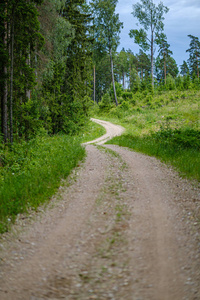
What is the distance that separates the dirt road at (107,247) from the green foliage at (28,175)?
396mm

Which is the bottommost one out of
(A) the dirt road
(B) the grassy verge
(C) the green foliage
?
(A) the dirt road

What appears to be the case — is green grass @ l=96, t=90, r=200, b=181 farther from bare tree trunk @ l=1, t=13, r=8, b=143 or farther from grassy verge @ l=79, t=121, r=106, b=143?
bare tree trunk @ l=1, t=13, r=8, b=143

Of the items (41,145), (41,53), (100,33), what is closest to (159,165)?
(41,145)

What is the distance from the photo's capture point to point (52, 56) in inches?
751

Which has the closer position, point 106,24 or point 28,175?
point 28,175

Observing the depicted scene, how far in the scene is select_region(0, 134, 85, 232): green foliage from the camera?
229 inches

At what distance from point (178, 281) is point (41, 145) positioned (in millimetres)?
11403

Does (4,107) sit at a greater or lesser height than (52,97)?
lesser

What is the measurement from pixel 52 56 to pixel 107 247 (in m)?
18.3

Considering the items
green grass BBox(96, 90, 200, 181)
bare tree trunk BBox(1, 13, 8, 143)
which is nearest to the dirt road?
green grass BBox(96, 90, 200, 181)

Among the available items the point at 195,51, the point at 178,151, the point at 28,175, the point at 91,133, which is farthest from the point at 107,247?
the point at 195,51

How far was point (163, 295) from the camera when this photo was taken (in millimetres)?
2996

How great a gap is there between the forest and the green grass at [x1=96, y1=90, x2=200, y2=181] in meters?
0.12

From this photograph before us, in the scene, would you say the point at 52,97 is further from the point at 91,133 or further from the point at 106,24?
the point at 106,24
